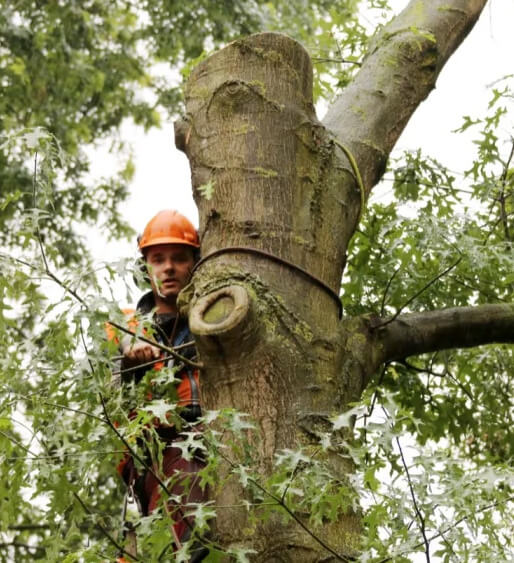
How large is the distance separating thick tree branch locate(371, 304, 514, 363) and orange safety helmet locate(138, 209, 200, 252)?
106 centimetres

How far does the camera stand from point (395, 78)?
3998 millimetres

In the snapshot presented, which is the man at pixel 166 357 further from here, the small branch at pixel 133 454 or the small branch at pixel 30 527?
the small branch at pixel 30 527

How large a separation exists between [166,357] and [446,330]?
86 centimetres

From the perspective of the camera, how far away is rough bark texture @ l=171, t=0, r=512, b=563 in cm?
288

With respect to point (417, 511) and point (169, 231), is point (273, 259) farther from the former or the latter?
point (169, 231)

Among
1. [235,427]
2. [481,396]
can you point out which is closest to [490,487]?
[235,427]

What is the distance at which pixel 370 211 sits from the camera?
14.7 feet

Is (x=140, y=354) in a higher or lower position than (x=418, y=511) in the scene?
higher

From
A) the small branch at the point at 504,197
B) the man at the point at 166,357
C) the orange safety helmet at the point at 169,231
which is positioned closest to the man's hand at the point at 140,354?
the man at the point at 166,357

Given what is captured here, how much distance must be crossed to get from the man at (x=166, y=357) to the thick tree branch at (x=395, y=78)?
29.9 inches

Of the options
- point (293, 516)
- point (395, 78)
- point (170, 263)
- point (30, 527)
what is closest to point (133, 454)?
point (293, 516)

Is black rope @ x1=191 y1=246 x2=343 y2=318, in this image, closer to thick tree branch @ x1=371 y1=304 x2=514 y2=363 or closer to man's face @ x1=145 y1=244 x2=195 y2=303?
thick tree branch @ x1=371 y1=304 x2=514 y2=363

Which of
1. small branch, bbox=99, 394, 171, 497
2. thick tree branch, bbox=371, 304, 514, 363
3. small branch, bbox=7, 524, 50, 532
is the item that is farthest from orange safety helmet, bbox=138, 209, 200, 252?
small branch, bbox=7, 524, 50, 532

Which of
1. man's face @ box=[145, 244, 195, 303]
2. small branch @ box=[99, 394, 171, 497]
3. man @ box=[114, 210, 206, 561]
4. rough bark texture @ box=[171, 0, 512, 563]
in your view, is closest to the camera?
small branch @ box=[99, 394, 171, 497]
